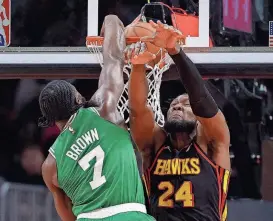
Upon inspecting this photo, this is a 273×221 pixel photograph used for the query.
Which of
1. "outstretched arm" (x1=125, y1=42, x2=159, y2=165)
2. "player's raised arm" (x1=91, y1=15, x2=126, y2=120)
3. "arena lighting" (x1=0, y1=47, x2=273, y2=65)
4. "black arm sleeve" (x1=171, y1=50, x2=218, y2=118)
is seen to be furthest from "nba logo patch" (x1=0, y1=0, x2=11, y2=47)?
"black arm sleeve" (x1=171, y1=50, x2=218, y2=118)

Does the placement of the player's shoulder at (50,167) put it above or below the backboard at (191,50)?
below

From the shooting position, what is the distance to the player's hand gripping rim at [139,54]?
3553mm

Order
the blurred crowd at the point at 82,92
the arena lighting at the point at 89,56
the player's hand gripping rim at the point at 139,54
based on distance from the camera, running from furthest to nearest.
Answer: the blurred crowd at the point at 82,92
the arena lighting at the point at 89,56
the player's hand gripping rim at the point at 139,54

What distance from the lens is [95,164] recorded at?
329cm

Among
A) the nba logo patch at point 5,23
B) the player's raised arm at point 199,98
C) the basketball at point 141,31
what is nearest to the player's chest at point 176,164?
the player's raised arm at point 199,98

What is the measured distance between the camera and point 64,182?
3375 mm

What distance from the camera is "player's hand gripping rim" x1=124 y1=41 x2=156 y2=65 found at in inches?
140

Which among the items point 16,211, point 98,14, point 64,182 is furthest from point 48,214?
point 64,182

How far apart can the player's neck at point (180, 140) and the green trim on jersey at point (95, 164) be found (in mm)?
784

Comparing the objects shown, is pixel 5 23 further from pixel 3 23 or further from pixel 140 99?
pixel 140 99

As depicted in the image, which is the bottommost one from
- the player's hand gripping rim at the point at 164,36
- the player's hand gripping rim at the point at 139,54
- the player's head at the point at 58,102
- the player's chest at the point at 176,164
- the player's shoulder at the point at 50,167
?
the player's chest at the point at 176,164

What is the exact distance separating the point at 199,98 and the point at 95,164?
2.65ft

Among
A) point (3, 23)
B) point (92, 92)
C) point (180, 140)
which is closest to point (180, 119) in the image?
point (180, 140)

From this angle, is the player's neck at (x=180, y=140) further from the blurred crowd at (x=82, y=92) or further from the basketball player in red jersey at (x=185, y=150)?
the blurred crowd at (x=82, y=92)
